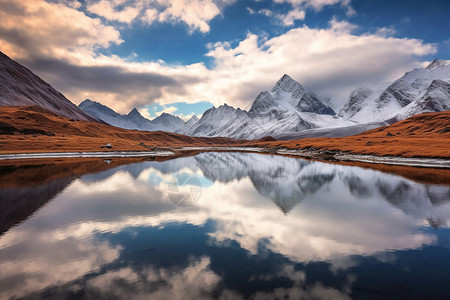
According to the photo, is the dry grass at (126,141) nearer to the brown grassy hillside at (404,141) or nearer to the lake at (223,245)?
the brown grassy hillside at (404,141)

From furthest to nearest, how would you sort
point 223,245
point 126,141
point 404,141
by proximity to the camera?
point 126,141 → point 404,141 → point 223,245

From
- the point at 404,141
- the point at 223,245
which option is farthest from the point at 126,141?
the point at 223,245

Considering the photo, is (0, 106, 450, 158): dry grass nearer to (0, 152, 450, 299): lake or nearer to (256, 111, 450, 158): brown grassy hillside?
(256, 111, 450, 158): brown grassy hillside

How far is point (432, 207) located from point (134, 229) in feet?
80.8

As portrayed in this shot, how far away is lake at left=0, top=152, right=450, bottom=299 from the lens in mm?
9695

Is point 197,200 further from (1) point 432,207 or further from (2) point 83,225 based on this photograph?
(1) point 432,207

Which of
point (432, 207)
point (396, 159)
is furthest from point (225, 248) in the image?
point (396, 159)

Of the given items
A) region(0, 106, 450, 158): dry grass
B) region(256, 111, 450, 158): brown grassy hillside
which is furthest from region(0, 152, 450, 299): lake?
region(0, 106, 450, 158): dry grass

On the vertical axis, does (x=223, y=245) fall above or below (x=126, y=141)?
below

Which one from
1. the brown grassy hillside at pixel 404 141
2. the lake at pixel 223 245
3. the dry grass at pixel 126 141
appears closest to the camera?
the lake at pixel 223 245

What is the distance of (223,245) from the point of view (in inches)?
546

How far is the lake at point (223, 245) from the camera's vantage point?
31.8 feet

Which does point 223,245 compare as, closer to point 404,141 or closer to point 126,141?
point 404,141

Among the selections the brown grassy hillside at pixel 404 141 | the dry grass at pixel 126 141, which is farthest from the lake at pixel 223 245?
the dry grass at pixel 126 141
